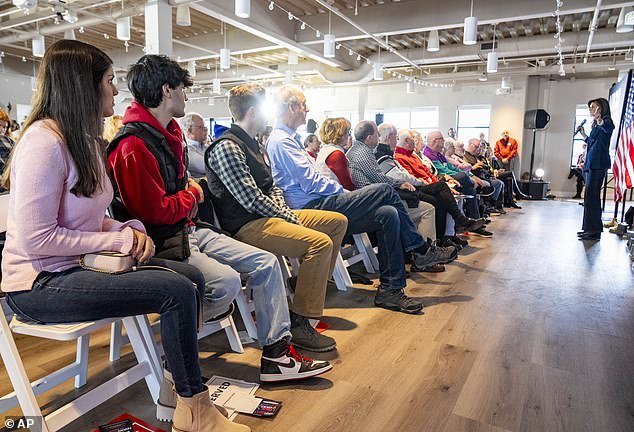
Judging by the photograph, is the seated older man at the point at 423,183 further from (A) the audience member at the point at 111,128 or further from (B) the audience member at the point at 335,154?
(A) the audience member at the point at 111,128

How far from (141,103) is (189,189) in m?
0.40

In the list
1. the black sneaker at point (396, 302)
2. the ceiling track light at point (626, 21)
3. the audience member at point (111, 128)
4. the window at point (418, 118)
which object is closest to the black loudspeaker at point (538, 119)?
the window at point (418, 118)

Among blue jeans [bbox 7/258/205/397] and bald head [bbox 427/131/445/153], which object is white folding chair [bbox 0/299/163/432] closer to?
blue jeans [bbox 7/258/205/397]

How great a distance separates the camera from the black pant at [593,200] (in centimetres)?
516

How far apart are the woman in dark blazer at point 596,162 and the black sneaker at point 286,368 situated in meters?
4.63

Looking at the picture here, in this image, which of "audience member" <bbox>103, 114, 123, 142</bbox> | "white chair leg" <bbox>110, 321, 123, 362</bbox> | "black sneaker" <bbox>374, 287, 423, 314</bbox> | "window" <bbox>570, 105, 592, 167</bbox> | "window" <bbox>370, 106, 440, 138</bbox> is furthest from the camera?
"window" <bbox>370, 106, 440, 138</bbox>

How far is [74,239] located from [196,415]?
648 millimetres

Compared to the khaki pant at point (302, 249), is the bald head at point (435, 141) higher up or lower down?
higher up

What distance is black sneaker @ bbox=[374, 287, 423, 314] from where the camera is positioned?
2.74 metres

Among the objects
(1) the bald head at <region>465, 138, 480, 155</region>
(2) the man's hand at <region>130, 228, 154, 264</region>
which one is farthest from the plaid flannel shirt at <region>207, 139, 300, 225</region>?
(1) the bald head at <region>465, 138, 480, 155</region>

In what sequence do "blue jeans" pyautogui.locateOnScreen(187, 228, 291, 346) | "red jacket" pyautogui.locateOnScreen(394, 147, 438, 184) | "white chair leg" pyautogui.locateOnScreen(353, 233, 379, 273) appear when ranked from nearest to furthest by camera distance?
"blue jeans" pyautogui.locateOnScreen(187, 228, 291, 346)
"white chair leg" pyautogui.locateOnScreen(353, 233, 379, 273)
"red jacket" pyautogui.locateOnScreen(394, 147, 438, 184)

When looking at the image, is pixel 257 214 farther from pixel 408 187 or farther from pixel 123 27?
pixel 123 27

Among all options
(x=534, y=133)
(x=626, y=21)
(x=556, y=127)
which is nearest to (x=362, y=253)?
(x=626, y=21)

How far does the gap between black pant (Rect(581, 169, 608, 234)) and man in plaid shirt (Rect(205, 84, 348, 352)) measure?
4.32 m
